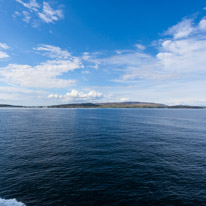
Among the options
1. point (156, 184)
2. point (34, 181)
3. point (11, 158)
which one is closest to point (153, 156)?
point (156, 184)

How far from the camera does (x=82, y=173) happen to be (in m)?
33.8

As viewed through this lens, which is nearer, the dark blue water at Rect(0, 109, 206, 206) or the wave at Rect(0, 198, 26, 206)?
the wave at Rect(0, 198, 26, 206)

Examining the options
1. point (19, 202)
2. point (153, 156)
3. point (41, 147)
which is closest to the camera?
point (19, 202)

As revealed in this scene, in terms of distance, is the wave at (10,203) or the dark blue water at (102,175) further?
the dark blue water at (102,175)

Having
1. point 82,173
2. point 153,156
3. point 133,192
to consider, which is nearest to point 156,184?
point 133,192

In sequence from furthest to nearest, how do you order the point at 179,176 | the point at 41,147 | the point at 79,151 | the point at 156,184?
1. the point at 41,147
2. the point at 79,151
3. the point at 179,176
4. the point at 156,184

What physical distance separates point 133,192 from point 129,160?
14049 millimetres

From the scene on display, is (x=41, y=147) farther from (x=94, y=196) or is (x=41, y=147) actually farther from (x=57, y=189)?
(x=94, y=196)

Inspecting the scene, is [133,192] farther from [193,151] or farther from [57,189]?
[193,151]

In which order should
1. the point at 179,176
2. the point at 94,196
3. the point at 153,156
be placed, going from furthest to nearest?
1. the point at 153,156
2. the point at 179,176
3. the point at 94,196

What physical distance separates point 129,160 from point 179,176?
45.7 ft

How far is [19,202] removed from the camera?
24.0 metres

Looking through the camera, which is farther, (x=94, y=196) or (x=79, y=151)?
(x=79, y=151)

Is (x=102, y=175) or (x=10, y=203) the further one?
(x=102, y=175)
